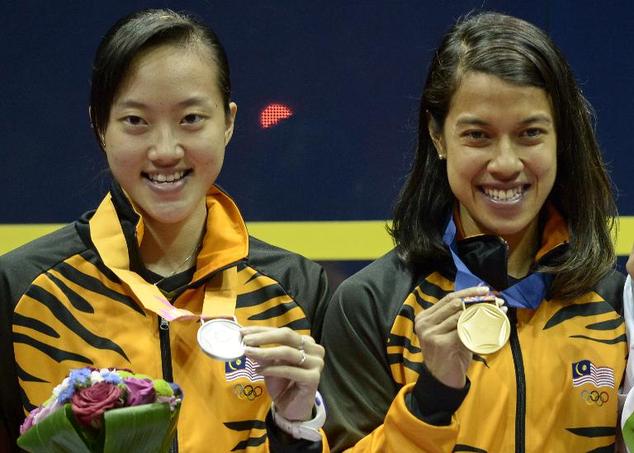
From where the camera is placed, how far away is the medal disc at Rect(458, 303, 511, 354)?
241 cm

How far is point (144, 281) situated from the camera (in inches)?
103

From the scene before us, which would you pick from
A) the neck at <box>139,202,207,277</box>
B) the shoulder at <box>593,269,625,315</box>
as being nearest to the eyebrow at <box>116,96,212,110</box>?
the neck at <box>139,202,207,277</box>

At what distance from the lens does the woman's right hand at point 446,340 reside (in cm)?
245

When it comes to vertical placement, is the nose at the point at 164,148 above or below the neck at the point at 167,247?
above

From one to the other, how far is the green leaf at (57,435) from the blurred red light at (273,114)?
1777 millimetres

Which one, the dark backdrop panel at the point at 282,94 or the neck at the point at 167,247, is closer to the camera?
the neck at the point at 167,247

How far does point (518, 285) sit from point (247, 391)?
0.66 meters

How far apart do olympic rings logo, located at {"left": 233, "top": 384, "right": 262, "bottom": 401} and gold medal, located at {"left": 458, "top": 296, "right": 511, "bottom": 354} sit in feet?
1.63

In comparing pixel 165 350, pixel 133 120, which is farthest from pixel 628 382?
pixel 133 120

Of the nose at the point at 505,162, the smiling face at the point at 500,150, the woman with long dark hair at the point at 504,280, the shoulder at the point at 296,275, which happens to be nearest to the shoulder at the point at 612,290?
the woman with long dark hair at the point at 504,280

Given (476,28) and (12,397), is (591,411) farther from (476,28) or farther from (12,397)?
(12,397)

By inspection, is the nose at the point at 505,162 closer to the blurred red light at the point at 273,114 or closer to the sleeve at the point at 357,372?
the sleeve at the point at 357,372

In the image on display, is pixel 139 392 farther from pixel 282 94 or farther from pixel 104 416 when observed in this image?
pixel 282 94

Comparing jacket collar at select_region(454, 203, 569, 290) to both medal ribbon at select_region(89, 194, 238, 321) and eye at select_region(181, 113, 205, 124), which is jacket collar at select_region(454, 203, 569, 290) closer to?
medal ribbon at select_region(89, 194, 238, 321)
